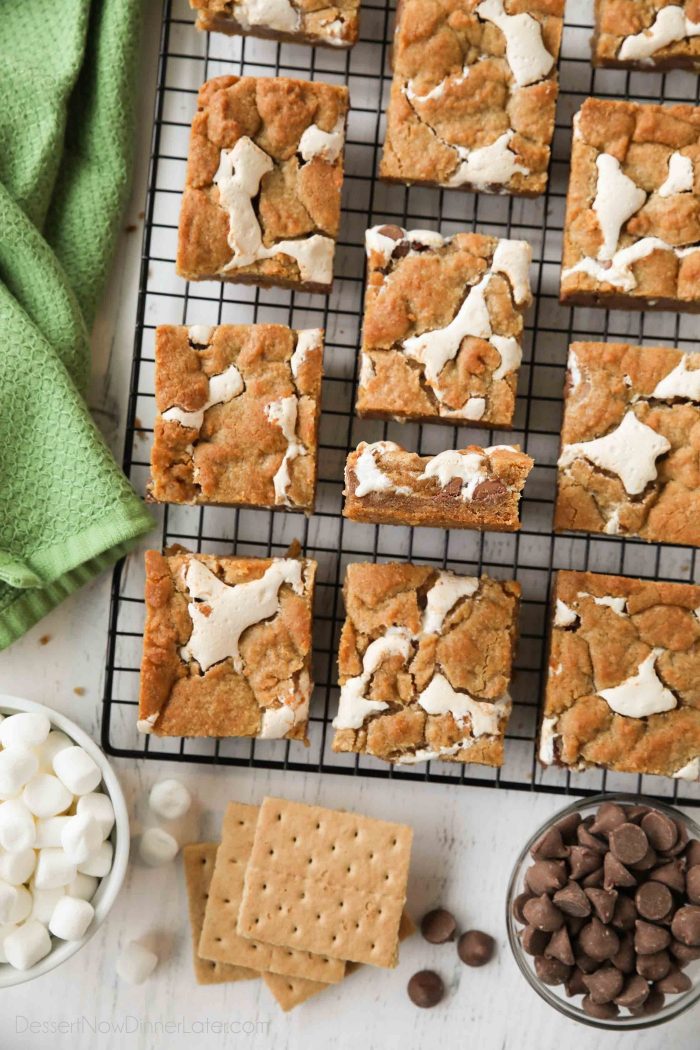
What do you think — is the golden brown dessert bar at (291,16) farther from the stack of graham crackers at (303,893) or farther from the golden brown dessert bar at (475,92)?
the stack of graham crackers at (303,893)

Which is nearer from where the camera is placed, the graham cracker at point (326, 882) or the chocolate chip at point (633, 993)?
the chocolate chip at point (633, 993)

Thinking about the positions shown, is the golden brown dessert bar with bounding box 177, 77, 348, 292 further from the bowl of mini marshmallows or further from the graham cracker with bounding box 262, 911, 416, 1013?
the graham cracker with bounding box 262, 911, 416, 1013

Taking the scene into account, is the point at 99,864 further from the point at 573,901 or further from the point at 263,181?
the point at 263,181

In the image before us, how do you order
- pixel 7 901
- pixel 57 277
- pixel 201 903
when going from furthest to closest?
pixel 201 903
pixel 57 277
pixel 7 901

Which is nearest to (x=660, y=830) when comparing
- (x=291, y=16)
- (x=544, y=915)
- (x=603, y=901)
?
(x=603, y=901)

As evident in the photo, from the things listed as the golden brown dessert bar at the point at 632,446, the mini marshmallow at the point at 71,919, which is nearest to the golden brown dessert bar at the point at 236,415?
the golden brown dessert bar at the point at 632,446

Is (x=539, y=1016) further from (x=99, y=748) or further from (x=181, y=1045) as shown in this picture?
(x=99, y=748)

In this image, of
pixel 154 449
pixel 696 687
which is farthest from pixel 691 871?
pixel 154 449
